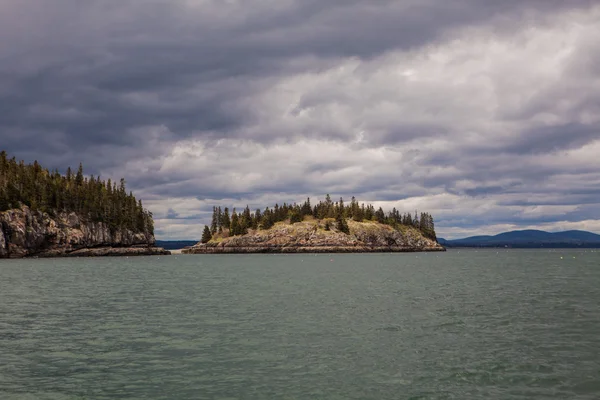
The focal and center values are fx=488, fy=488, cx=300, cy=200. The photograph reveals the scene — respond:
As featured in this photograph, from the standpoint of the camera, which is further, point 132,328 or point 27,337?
point 132,328

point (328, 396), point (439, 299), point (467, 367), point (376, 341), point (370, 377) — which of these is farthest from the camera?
point (439, 299)

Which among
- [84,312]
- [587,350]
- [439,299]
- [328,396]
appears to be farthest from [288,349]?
[439,299]

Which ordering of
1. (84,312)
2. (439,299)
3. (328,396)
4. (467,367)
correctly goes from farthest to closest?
(439,299)
(84,312)
(467,367)
(328,396)

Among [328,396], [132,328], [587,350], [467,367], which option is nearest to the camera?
[328,396]

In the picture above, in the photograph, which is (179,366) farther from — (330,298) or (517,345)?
(330,298)

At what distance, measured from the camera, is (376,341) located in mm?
Result: 32500

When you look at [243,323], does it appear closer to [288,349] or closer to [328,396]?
[288,349]

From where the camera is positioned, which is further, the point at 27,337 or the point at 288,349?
the point at 27,337

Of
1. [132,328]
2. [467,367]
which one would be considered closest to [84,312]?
[132,328]

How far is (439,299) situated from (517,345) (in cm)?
2618

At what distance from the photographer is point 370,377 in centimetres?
2398

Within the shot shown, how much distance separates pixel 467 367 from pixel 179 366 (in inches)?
606

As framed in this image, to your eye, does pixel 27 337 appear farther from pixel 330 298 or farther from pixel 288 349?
pixel 330 298

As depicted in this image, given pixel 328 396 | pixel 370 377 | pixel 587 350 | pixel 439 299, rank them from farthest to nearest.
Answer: pixel 439 299 → pixel 587 350 → pixel 370 377 → pixel 328 396
